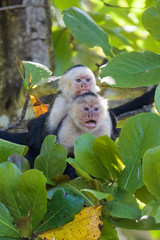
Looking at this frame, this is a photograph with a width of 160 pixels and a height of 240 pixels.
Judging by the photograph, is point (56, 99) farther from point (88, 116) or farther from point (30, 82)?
point (30, 82)

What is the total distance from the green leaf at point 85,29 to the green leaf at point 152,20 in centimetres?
41

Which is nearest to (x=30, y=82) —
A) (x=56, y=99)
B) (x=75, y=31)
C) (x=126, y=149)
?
(x=75, y=31)

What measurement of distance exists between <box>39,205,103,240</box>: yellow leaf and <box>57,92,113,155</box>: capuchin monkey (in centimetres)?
76

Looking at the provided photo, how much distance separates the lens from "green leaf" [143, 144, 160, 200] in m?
0.88

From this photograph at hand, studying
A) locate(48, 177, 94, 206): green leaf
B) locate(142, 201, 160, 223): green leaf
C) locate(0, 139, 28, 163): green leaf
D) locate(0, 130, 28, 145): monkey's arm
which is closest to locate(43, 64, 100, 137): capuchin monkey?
locate(0, 130, 28, 145): monkey's arm

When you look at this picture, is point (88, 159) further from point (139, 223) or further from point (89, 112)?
point (89, 112)

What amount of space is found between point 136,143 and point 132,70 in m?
0.23

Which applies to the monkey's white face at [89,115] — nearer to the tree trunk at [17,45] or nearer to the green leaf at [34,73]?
the green leaf at [34,73]

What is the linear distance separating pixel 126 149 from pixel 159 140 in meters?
0.09

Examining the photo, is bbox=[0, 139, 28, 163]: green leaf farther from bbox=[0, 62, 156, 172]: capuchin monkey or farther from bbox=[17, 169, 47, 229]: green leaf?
bbox=[0, 62, 156, 172]: capuchin monkey

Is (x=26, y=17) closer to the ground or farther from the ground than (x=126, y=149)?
closer to the ground

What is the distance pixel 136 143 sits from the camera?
1.03 meters

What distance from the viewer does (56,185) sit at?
110cm

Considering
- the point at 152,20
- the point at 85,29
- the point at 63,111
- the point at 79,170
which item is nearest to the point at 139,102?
the point at 63,111
